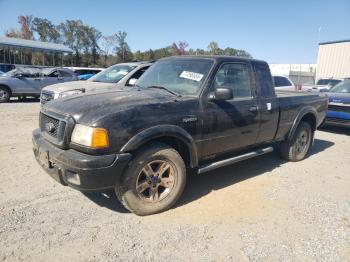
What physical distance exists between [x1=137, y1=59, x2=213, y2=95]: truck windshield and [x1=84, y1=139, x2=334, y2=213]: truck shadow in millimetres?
1458

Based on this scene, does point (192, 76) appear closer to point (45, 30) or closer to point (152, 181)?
point (152, 181)

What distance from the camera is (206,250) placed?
9.87 feet

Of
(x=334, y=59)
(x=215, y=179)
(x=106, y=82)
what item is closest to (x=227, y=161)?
(x=215, y=179)

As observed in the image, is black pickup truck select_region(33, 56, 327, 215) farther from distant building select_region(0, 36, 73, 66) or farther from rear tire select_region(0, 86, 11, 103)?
distant building select_region(0, 36, 73, 66)

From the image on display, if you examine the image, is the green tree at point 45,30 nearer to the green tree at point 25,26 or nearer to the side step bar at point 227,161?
the green tree at point 25,26

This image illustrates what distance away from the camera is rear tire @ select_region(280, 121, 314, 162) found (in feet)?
19.4

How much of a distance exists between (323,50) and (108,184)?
106 ft

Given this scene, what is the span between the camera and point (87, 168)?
3.06 m

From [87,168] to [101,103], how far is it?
0.81m

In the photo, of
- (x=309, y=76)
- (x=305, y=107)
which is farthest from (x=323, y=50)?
(x=305, y=107)

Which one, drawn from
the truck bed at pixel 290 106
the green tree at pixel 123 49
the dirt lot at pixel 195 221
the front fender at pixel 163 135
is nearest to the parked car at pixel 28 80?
the dirt lot at pixel 195 221

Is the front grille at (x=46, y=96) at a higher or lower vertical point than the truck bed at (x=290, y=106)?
lower

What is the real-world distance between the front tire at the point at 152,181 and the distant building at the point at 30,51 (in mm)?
35213

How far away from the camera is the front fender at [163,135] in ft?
10.7
